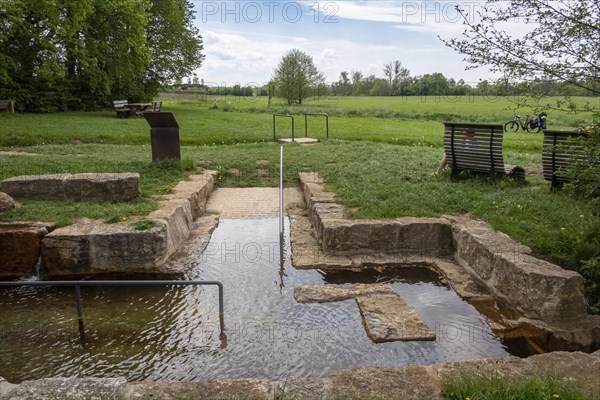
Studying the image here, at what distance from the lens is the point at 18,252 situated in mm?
5922

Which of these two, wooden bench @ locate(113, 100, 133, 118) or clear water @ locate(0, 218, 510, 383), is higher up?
wooden bench @ locate(113, 100, 133, 118)

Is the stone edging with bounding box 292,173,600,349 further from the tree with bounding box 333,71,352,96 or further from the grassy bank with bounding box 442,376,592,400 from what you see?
the tree with bounding box 333,71,352,96

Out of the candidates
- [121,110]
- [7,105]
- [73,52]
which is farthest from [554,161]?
[73,52]

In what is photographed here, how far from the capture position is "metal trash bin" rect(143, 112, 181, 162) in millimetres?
9734

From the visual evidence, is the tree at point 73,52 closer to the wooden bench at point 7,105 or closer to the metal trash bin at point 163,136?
the wooden bench at point 7,105

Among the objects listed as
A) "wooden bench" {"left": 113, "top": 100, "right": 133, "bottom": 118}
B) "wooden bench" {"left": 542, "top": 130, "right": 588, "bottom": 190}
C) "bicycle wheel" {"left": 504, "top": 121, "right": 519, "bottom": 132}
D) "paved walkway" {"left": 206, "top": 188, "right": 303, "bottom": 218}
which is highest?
"wooden bench" {"left": 113, "top": 100, "right": 133, "bottom": 118}

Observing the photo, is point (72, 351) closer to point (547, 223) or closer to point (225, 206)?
point (225, 206)

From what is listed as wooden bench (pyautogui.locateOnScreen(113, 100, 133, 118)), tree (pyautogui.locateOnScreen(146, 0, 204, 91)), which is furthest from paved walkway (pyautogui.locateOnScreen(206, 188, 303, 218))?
tree (pyautogui.locateOnScreen(146, 0, 204, 91))

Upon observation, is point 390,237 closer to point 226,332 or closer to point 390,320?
point 390,320

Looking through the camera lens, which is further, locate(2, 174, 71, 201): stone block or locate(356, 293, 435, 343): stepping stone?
locate(2, 174, 71, 201): stone block

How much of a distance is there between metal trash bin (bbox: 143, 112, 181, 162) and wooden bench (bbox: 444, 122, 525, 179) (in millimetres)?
5398

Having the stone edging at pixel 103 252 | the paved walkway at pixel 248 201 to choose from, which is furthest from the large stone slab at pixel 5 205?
the paved walkway at pixel 248 201

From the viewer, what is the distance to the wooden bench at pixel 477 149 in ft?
27.1

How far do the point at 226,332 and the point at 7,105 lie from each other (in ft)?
73.3
